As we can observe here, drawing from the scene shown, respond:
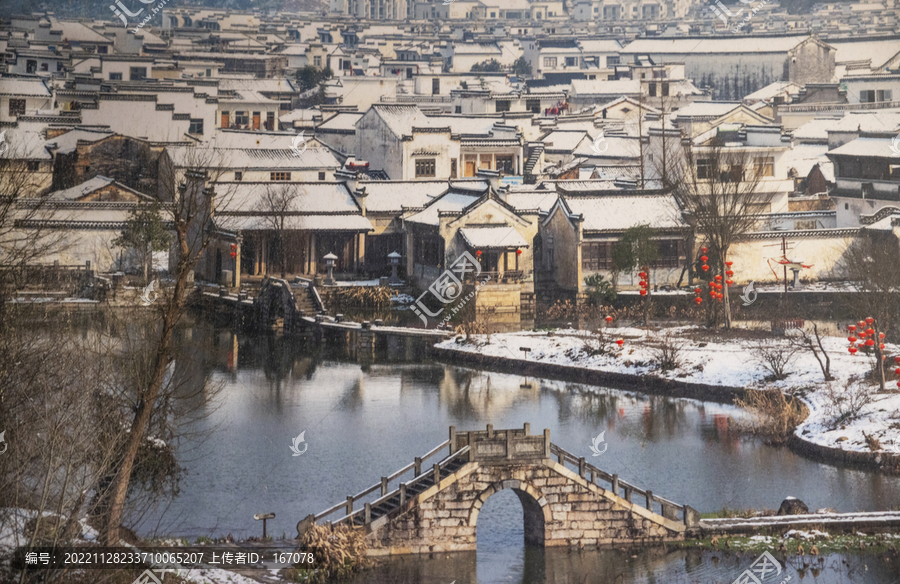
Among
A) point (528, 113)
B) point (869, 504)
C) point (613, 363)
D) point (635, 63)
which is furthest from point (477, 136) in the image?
point (869, 504)

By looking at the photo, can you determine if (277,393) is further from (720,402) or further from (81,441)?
(81,441)

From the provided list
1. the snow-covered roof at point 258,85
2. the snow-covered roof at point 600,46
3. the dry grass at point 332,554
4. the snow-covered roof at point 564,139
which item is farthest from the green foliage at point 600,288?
the snow-covered roof at point 600,46

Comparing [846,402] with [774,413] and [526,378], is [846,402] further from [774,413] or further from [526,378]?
[526,378]

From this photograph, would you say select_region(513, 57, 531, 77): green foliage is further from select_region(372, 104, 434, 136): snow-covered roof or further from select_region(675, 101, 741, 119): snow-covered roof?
select_region(372, 104, 434, 136): snow-covered roof

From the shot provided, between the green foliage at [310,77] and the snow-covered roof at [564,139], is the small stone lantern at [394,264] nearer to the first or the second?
the snow-covered roof at [564,139]

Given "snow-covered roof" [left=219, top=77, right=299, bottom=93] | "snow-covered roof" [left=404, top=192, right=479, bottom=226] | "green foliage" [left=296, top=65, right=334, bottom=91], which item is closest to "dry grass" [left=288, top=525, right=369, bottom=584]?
"snow-covered roof" [left=404, top=192, right=479, bottom=226]

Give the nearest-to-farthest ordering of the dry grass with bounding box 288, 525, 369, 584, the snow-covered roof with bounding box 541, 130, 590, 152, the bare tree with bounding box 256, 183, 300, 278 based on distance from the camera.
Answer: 1. the dry grass with bounding box 288, 525, 369, 584
2. the bare tree with bounding box 256, 183, 300, 278
3. the snow-covered roof with bounding box 541, 130, 590, 152
